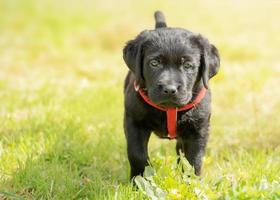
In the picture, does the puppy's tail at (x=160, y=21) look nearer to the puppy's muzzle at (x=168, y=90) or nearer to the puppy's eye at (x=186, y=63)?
the puppy's eye at (x=186, y=63)

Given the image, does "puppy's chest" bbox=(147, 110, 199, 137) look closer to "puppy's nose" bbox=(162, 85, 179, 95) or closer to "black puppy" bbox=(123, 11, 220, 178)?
"black puppy" bbox=(123, 11, 220, 178)

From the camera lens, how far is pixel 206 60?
4.53 m

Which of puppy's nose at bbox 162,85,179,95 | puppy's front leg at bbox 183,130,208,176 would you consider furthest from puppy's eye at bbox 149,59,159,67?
puppy's front leg at bbox 183,130,208,176

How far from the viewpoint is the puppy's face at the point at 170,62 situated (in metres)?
4.25

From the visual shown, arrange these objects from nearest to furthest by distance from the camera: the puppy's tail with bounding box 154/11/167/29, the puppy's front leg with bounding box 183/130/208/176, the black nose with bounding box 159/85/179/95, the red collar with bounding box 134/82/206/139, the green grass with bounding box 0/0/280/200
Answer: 1. the black nose with bounding box 159/85/179/95
2. the green grass with bounding box 0/0/280/200
3. the red collar with bounding box 134/82/206/139
4. the puppy's front leg with bounding box 183/130/208/176
5. the puppy's tail with bounding box 154/11/167/29

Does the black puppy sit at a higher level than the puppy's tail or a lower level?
lower

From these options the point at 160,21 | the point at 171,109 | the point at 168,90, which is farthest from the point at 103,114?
the point at 168,90

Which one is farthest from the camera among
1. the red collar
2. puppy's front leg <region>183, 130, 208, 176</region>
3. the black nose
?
puppy's front leg <region>183, 130, 208, 176</region>

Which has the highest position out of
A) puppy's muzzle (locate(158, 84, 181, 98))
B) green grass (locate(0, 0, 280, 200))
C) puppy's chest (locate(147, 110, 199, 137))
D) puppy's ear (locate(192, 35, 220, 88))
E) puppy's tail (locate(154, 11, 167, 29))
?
puppy's tail (locate(154, 11, 167, 29))

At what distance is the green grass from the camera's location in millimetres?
4293

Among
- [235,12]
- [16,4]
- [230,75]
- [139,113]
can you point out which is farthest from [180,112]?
[16,4]

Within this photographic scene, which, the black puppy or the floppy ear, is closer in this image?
the black puppy

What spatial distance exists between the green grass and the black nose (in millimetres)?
497

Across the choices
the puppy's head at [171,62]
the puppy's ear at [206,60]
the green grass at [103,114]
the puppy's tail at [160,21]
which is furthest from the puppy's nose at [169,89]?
A: the puppy's tail at [160,21]
